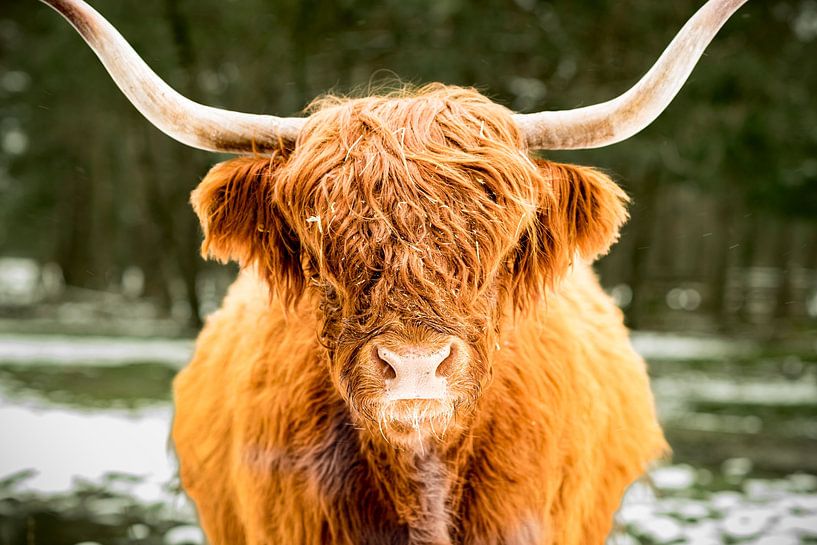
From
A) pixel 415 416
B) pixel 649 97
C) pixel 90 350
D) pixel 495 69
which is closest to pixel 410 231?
pixel 415 416

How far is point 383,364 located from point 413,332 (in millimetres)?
123

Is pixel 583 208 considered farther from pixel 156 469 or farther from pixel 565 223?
pixel 156 469

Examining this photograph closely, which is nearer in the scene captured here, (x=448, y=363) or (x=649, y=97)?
(x=448, y=363)

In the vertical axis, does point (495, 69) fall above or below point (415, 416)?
above

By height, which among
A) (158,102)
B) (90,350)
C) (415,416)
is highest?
(90,350)

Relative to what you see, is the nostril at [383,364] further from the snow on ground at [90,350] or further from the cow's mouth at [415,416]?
the snow on ground at [90,350]

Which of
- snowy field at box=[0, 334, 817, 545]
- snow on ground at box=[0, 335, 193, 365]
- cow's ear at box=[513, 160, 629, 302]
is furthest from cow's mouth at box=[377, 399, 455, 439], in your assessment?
snow on ground at box=[0, 335, 193, 365]

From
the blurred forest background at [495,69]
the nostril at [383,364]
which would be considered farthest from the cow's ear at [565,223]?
the blurred forest background at [495,69]

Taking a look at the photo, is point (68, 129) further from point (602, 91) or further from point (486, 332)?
point (486, 332)

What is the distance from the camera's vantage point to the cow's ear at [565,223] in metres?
2.69

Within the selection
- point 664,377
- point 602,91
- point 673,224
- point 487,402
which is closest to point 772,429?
point 664,377

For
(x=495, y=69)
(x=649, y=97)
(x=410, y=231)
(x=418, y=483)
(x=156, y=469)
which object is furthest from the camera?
(x=495, y=69)

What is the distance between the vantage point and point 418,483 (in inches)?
107

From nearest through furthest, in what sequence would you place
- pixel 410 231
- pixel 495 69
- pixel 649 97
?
1. pixel 410 231
2. pixel 649 97
3. pixel 495 69
